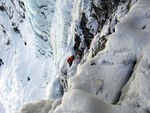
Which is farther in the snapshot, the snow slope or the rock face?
the rock face

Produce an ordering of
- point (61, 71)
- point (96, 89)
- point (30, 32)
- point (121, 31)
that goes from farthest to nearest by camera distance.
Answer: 1. point (30, 32)
2. point (61, 71)
3. point (121, 31)
4. point (96, 89)

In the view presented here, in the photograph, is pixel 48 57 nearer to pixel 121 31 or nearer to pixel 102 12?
pixel 102 12

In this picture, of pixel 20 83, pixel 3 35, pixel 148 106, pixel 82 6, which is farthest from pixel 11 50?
pixel 148 106

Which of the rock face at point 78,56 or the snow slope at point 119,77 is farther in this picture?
the rock face at point 78,56

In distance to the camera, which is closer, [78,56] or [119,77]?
[119,77]

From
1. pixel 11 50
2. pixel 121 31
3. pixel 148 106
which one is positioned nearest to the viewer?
pixel 148 106
